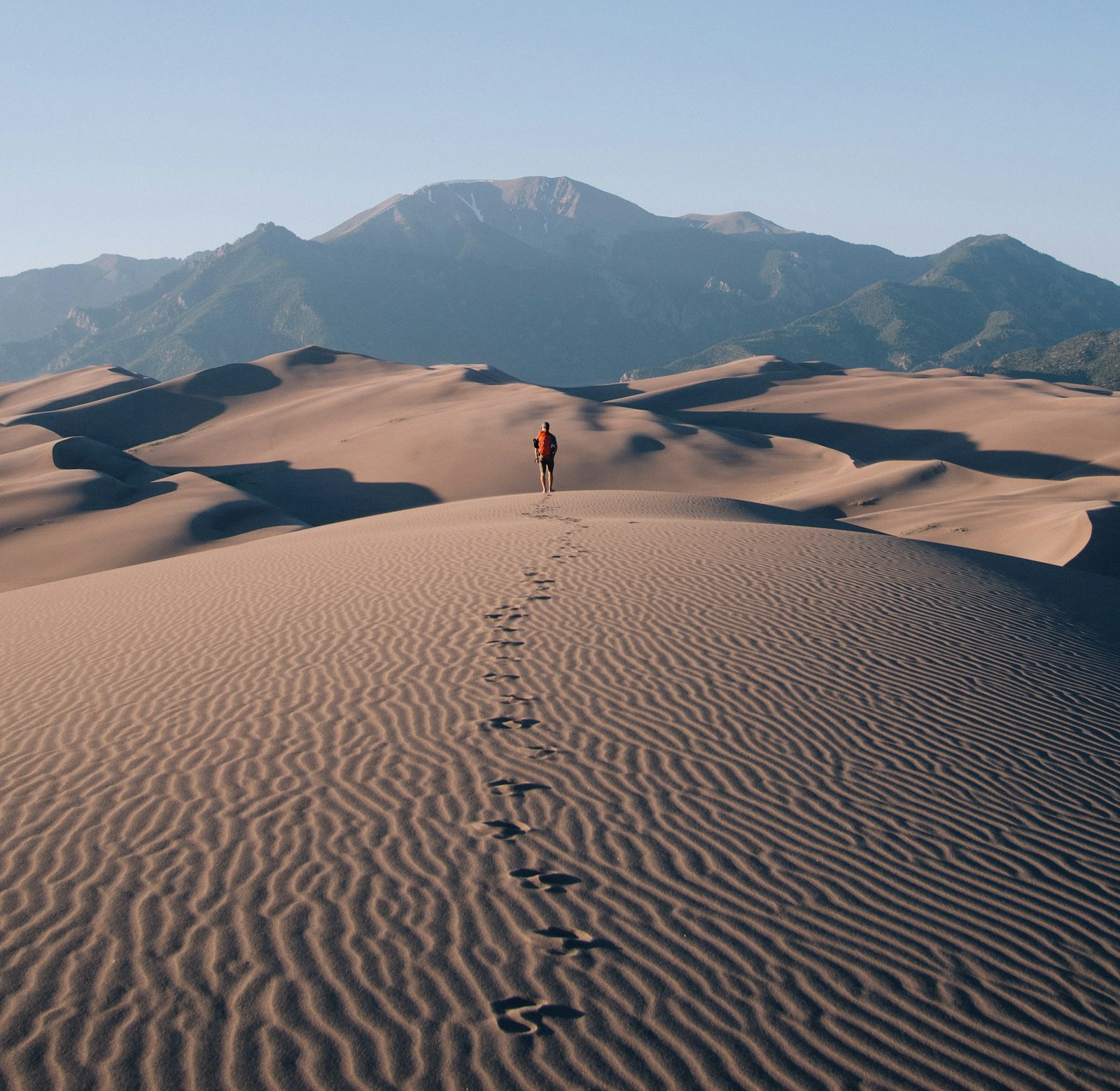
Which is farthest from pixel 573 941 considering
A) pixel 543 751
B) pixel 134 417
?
pixel 134 417

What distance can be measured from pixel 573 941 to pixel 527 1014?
50 centimetres

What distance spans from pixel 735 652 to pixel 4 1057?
6084 millimetres

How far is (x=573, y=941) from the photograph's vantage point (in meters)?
4.36

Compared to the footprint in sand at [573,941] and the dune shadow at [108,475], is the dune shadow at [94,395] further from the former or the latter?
the footprint in sand at [573,941]

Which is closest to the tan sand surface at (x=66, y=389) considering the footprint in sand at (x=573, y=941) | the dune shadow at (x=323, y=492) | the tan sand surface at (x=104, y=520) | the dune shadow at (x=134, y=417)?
the dune shadow at (x=134, y=417)

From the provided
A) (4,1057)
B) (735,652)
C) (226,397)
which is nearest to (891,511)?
(735,652)

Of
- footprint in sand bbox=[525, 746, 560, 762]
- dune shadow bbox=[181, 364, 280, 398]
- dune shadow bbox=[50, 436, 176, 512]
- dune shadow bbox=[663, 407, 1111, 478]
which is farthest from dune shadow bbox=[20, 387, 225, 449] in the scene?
footprint in sand bbox=[525, 746, 560, 762]

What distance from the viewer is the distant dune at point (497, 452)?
24078 millimetres

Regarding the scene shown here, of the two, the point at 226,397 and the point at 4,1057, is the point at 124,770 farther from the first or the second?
the point at 226,397

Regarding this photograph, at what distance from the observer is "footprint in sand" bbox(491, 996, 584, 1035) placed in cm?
383

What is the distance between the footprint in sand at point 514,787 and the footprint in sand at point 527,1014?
1755 millimetres

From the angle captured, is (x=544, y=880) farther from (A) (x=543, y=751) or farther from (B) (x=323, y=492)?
(B) (x=323, y=492)

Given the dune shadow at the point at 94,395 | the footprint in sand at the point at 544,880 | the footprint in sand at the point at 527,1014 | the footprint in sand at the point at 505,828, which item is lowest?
the footprint in sand at the point at 527,1014

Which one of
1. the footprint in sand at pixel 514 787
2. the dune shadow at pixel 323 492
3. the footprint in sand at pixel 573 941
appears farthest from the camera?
the dune shadow at pixel 323 492
